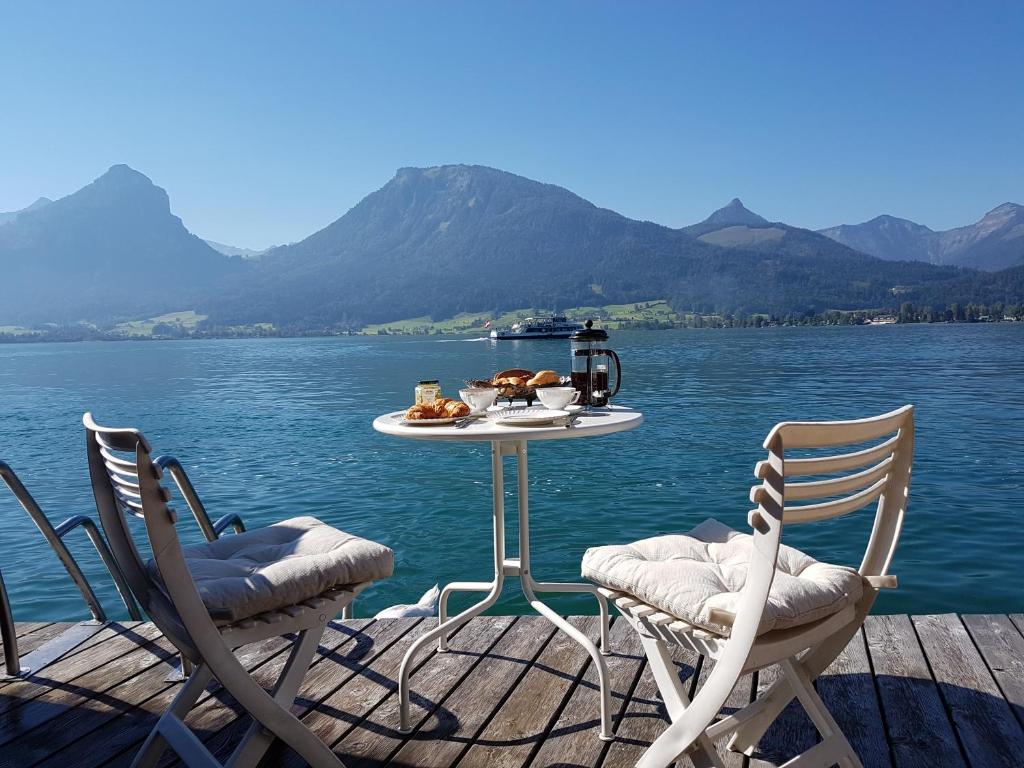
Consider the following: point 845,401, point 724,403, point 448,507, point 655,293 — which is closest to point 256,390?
point 724,403

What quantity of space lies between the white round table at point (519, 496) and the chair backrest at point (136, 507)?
75 centimetres

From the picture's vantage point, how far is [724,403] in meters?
22.9

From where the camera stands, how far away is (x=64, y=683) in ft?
8.95

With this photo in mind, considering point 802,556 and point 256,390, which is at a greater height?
point 802,556

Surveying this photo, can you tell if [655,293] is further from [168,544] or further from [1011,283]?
[168,544]

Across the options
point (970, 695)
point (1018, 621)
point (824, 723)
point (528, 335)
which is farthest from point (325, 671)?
point (528, 335)

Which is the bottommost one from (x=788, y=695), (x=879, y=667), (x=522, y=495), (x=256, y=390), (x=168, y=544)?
(x=256, y=390)

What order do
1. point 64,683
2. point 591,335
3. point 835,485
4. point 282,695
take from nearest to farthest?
point 835,485
point 282,695
point 64,683
point 591,335

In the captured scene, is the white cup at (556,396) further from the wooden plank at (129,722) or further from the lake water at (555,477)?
the lake water at (555,477)

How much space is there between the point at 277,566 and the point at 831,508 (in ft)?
4.26

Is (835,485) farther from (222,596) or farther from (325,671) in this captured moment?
(325,671)

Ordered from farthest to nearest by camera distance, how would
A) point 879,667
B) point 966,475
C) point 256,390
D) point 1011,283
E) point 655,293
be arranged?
point 655,293
point 1011,283
point 256,390
point 966,475
point 879,667

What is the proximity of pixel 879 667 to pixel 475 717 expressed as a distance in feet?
4.44

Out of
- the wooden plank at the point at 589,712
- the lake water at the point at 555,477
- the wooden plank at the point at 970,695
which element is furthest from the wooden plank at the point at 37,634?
the lake water at the point at 555,477
